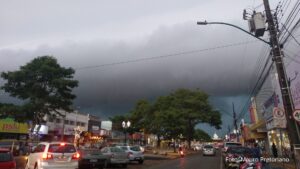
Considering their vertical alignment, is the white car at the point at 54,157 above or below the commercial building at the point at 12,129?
below

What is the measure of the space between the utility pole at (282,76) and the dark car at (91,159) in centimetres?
1254

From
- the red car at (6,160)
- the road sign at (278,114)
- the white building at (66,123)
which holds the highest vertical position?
the white building at (66,123)

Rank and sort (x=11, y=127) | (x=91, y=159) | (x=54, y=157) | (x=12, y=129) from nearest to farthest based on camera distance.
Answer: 1. (x=54, y=157)
2. (x=91, y=159)
3. (x=11, y=127)
4. (x=12, y=129)

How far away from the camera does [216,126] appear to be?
7431 cm

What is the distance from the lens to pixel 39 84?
35.8 m

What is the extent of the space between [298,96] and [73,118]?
223 ft

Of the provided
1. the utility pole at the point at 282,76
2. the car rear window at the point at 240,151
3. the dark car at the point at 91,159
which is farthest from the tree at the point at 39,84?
the utility pole at the point at 282,76

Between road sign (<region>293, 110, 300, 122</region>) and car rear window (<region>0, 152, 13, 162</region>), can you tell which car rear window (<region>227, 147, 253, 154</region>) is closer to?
road sign (<region>293, 110, 300, 122</region>)

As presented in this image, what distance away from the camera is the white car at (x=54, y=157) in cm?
1708

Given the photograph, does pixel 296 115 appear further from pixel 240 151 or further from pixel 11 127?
pixel 11 127

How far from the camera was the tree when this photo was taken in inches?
1396

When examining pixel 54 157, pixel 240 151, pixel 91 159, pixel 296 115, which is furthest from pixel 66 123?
pixel 296 115

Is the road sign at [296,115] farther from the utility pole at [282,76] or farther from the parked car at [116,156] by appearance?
the parked car at [116,156]

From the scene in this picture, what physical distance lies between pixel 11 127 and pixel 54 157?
44497 millimetres
